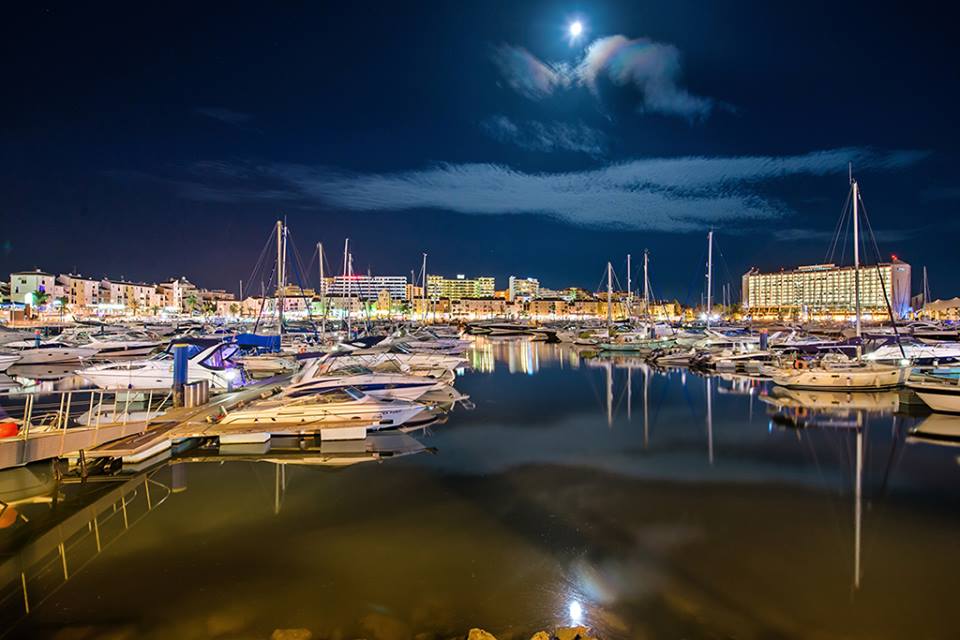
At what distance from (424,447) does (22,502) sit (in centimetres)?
940

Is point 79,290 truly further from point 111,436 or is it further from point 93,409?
point 111,436

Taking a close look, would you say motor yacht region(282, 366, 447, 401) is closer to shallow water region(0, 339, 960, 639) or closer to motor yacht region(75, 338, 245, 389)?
shallow water region(0, 339, 960, 639)

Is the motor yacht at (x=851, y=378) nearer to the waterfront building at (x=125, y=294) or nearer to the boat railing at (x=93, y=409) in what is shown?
the boat railing at (x=93, y=409)

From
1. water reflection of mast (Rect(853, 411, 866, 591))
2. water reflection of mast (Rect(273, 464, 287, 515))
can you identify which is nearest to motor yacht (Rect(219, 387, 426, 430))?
water reflection of mast (Rect(273, 464, 287, 515))

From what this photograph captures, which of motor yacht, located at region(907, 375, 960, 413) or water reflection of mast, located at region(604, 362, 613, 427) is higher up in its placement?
motor yacht, located at region(907, 375, 960, 413)

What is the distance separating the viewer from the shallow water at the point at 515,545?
7.18 metres

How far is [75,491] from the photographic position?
12.0 m

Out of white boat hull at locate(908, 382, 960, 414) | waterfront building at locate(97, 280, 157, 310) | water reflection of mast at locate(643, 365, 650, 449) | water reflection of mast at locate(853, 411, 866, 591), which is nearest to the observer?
water reflection of mast at locate(853, 411, 866, 591)

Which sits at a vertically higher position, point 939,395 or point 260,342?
point 260,342

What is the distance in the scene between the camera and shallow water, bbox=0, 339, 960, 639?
7180mm

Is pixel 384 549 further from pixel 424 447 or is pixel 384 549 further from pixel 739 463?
pixel 739 463

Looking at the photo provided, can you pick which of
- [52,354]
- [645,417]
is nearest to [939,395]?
[645,417]

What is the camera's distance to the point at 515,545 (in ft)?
31.0

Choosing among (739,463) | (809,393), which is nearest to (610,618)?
(739,463)
